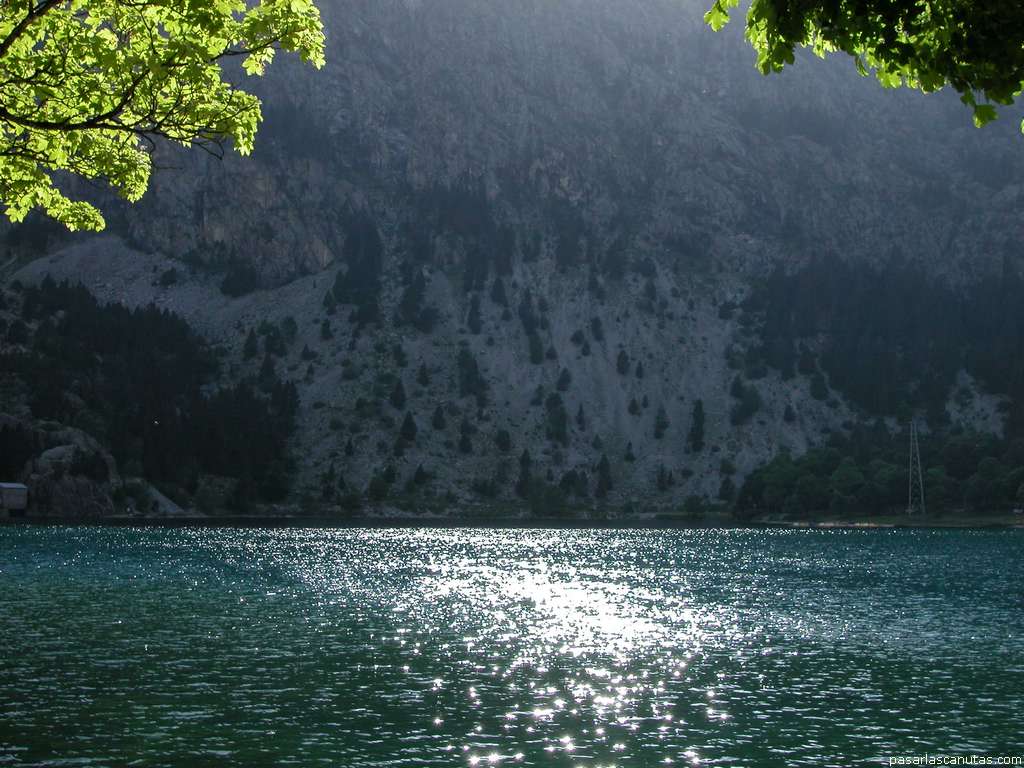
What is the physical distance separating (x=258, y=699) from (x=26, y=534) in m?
122

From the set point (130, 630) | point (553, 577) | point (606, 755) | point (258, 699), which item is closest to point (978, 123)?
point (606, 755)

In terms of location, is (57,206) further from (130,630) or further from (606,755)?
(130,630)

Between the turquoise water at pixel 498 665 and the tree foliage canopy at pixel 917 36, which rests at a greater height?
the tree foliage canopy at pixel 917 36

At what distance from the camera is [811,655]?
49438mm

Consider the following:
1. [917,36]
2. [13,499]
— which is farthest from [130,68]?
[13,499]

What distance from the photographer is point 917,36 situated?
43.6ft

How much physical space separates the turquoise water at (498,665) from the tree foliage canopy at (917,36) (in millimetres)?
21936

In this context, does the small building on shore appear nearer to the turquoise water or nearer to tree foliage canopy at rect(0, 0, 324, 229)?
the turquoise water

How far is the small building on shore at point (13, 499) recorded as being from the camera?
18250 centimetres

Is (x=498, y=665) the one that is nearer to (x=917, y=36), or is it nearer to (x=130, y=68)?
(x=130, y=68)

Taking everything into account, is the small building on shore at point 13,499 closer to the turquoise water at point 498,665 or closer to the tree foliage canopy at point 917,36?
the turquoise water at point 498,665

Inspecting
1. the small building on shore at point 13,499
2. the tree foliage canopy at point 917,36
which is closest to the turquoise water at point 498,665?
the tree foliage canopy at point 917,36

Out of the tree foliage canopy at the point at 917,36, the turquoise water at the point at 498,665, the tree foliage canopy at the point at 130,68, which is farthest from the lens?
the turquoise water at the point at 498,665

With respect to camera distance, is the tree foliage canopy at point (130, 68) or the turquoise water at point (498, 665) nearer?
the tree foliage canopy at point (130, 68)
